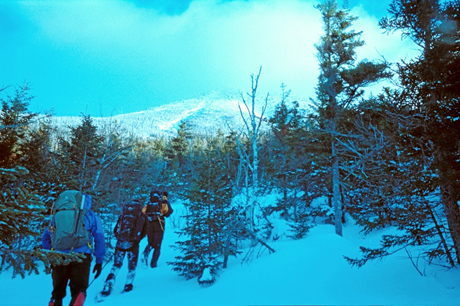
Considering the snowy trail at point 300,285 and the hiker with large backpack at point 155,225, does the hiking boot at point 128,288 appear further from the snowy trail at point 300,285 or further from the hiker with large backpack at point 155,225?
the hiker with large backpack at point 155,225

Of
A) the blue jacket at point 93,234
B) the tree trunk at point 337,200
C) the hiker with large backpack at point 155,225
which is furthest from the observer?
the tree trunk at point 337,200

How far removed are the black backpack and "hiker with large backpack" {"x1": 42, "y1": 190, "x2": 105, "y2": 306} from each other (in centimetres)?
231

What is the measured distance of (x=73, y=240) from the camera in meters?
4.02

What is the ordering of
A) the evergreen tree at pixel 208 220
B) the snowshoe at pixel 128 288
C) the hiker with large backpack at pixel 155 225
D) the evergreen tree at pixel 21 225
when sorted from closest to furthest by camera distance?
the evergreen tree at pixel 21 225, the snowshoe at pixel 128 288, the evergreen tree at pixel 208 220, the hiker with large backpack at pixel 155 225

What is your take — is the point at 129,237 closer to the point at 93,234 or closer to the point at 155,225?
the point at 93,234

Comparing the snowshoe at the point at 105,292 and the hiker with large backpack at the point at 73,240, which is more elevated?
the hiker with large backpack at the point at 73,240

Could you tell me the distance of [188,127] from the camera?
138ft

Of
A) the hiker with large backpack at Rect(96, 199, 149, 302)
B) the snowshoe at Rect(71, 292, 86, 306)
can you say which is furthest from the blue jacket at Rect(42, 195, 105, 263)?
the hiker with large backpack at Rect(96, 199, 149, 302)

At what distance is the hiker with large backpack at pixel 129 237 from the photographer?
21.2 feet

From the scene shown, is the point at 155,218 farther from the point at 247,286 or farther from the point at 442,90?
the point at 442,90

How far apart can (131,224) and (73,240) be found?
9.37 ft

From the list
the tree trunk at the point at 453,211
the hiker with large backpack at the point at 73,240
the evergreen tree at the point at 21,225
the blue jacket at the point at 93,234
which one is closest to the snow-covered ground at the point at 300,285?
the tree trunk at the point at 453,211

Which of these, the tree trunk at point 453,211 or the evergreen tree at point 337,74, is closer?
the tree trunk at point 453,211

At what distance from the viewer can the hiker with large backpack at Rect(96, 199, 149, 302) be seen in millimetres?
6465
